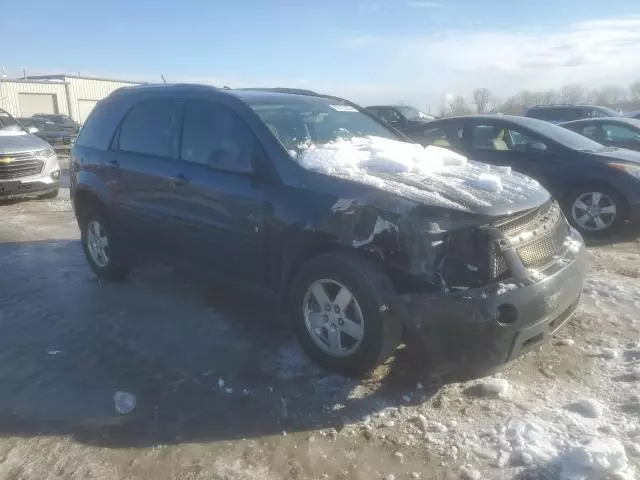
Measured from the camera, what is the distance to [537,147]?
6.77 m

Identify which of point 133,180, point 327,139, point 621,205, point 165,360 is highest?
point 327,139

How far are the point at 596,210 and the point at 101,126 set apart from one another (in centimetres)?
570

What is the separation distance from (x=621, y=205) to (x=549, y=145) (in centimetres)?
113

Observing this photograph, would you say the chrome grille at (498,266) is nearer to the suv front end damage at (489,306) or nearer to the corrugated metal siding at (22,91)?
the suv front end damage at (489,306)

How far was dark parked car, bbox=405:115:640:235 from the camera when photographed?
646cm

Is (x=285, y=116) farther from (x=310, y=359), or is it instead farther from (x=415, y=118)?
(x=415, y=118)

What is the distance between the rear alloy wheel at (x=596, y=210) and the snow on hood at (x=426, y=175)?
3114mm

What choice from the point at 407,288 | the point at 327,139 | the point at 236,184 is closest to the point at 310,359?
the point at 407,288

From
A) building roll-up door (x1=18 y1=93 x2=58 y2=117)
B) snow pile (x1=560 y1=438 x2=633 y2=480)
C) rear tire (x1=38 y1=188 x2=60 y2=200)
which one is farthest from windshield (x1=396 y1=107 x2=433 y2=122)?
building roll-up door (x1=18 y1=93 x2=58 y2=117)

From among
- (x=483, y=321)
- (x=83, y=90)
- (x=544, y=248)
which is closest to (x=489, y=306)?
(x=483, y=321)

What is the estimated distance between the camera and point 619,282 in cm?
498

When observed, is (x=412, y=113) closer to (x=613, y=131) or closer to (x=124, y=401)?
(x=613, y=131)

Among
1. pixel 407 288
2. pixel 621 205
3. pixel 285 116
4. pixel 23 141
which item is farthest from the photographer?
pixel 23 141

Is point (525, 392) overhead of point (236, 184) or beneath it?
beneath
